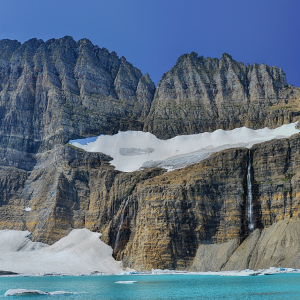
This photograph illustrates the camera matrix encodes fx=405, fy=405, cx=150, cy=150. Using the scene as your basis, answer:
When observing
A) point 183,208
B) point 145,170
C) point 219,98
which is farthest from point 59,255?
point 219,98

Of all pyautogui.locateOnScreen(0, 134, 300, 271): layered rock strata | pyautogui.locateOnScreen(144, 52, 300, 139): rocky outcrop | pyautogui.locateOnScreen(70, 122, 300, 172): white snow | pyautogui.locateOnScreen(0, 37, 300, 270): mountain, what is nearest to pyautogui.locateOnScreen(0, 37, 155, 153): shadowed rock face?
pyautogui.locateOnScreen(0, 37, 300, 270): mountain

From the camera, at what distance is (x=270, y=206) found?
8612cm

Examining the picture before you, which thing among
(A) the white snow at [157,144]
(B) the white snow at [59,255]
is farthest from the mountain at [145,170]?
(A) the white snow at [157,144]

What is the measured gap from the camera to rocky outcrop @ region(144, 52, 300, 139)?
154 m

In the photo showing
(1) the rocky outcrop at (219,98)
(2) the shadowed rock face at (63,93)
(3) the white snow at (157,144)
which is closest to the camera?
(3) the white snow at (157,144)

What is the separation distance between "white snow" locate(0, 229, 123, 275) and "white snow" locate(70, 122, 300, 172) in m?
34.5

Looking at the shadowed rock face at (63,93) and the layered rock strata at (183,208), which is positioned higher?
the shadowed rock face at (63,93)

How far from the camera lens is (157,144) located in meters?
154

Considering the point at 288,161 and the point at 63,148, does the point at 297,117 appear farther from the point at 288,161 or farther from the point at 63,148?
the point at 63,148

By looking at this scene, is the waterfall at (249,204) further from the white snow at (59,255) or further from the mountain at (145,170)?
the white snow at (59,255)

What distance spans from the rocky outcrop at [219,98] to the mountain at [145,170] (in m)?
0.49

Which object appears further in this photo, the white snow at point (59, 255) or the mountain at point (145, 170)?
the white snow at point (59, 255)

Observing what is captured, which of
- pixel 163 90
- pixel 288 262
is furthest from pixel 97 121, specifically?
pixel 288 262

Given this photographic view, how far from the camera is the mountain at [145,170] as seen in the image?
86.4 meters
